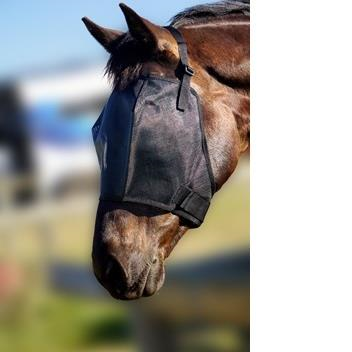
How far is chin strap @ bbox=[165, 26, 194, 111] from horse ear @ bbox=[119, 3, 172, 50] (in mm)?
30

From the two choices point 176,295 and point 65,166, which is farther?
point 176,295

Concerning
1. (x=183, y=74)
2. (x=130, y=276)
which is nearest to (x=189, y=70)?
(x=183, y=74)

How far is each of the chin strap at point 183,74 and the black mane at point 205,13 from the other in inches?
3.3

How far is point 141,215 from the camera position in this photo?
1186mm

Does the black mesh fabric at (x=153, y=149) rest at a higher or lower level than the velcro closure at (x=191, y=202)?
higher

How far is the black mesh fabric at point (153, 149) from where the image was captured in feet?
3.81

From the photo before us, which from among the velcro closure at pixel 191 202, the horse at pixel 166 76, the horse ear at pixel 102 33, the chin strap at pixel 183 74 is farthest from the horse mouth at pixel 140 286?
the horse ear at pixel 102 33

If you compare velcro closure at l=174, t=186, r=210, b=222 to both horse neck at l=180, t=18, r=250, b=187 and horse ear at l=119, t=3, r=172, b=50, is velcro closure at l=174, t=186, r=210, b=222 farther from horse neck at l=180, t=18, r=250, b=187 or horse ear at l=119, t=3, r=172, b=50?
horse ear at l=119, t=3, r=172, b=50

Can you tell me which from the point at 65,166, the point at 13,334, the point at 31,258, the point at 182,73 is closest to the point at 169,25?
the point at 182,73

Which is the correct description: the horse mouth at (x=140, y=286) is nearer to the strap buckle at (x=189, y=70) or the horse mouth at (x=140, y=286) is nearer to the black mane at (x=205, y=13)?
the strap buckle at (x=189, y=70)

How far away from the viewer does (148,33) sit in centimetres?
118
